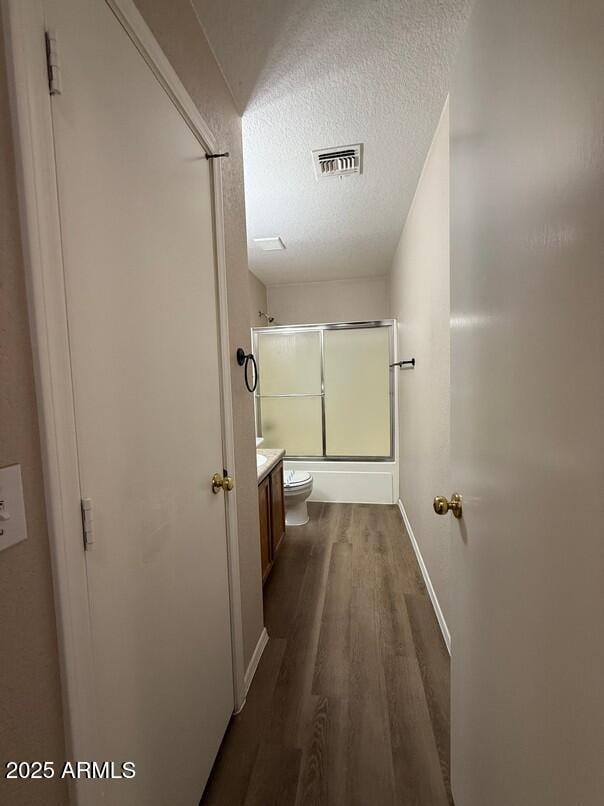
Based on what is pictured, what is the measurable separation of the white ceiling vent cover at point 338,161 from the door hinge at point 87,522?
1957 millimetres

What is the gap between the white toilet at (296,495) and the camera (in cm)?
290

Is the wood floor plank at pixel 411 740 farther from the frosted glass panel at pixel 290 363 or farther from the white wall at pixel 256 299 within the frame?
the white wall at pixel 256 299

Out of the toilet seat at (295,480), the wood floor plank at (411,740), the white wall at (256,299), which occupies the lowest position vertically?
the wood floor plank at (411,740)

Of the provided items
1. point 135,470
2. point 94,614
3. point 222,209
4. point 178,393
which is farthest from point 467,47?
point 94,614

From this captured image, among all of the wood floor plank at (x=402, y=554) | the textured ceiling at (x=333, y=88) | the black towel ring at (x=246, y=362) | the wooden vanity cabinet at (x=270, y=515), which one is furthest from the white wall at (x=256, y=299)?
the wood floor plank at (x=402, y=554)

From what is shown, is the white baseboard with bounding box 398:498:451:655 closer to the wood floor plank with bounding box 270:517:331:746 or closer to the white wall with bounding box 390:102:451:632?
the white wall with bounding box 390:102:451:632

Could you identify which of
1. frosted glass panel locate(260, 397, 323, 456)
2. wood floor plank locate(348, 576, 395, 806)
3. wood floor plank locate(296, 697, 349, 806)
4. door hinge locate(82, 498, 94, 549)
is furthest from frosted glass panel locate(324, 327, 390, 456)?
door hinge locate(82, 498, 94, 549)

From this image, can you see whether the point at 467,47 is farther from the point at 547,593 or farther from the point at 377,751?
the point at 377,751

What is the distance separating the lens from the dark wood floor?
1.11 meters

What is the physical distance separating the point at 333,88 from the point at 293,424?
2984 millimetres

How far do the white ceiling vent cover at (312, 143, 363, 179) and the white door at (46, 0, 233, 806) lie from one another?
968 millimetres

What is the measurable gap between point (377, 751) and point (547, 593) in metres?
1.13

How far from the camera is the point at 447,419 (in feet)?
5.44

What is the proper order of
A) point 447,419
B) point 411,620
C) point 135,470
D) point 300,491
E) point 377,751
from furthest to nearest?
point 300,491
point 411,620
point 447,419
point 377,751
point 135,470
